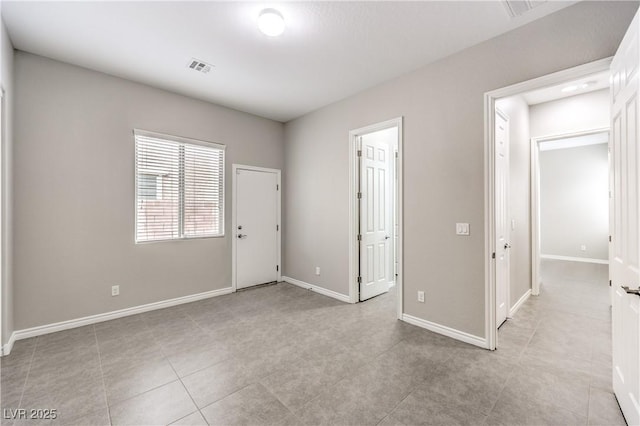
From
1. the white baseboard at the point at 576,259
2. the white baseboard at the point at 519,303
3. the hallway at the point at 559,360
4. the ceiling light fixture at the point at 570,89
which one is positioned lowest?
the hallway at the point at 559,360

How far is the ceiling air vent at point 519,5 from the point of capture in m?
Answer: 2.08

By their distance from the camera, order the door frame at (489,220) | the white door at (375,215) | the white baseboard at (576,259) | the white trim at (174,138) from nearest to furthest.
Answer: the door frame at (489,220) < the white trim at (174,138) < the white door at (375,215) < the white baseboard at (576,259)

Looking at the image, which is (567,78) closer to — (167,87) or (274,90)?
(274,90)

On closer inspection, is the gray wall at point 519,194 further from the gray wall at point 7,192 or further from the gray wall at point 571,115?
the gray wall at point 7,192

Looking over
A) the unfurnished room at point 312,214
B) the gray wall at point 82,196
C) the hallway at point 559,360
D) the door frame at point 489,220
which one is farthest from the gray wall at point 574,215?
the gray wall at point 82,196

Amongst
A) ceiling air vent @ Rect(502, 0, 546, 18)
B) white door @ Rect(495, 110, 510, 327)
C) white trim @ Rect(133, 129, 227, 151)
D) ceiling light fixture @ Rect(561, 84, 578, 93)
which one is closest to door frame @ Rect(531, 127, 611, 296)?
ceiling light fixture @ Rect(561, 84, 578, 93)

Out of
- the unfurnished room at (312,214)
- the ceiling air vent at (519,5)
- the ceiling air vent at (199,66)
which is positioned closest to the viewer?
the unfurnished room at (312,214)

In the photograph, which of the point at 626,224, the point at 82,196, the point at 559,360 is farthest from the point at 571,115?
the point at 82,196

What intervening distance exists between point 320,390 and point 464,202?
2.19m

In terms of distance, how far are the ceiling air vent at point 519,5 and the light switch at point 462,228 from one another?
1838mm

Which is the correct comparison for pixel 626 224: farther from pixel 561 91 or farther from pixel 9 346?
pixel 9 346

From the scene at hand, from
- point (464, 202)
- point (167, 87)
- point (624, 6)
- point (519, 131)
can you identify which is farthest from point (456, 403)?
point (167, 87)

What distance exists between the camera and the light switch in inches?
109

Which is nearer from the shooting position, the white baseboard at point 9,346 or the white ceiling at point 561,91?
the white baseboard at point 9,346
